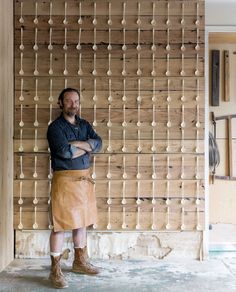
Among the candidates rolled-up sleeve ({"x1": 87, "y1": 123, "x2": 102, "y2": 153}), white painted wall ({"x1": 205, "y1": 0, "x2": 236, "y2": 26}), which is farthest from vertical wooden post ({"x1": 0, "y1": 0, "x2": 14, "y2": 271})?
white painted wall ({"x1": 205, "y1": 0, "x2": 236, "y2": 26})

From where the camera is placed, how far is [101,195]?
3.61 metres

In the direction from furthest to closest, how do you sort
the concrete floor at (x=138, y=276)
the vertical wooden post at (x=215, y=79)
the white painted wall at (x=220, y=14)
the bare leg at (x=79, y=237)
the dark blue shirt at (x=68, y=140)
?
the vertical wooden post at (x=215, y=79) < the white painted wall at (x=220, y=14) < the bare leg at (x=79, y=237) < the dark blue shirt at (x=68, y=140) < the concrete floor at (x=138, y=276)

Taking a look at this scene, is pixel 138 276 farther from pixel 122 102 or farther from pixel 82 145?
pixel 122 102

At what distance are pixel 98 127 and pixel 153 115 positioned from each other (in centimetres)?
48

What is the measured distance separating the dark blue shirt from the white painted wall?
57.7 inches

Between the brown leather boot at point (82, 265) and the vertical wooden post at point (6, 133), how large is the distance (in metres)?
0.60

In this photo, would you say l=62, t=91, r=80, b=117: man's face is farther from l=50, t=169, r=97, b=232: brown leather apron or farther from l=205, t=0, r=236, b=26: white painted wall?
l=205, t=0, r=236, b=26: white painted wall

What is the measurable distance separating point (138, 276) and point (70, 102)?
56.3 inches

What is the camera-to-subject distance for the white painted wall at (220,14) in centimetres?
371

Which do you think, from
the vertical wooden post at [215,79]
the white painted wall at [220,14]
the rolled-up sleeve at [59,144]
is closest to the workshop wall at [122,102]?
the white painted wall at [220,14]

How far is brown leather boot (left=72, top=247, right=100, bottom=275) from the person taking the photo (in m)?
3.27

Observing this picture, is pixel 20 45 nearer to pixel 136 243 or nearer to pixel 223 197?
pixel 136 243

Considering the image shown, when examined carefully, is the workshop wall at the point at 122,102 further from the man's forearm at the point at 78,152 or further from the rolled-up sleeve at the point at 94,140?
the man's forearm at the point at 78,152

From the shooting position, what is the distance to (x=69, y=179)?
319cm
